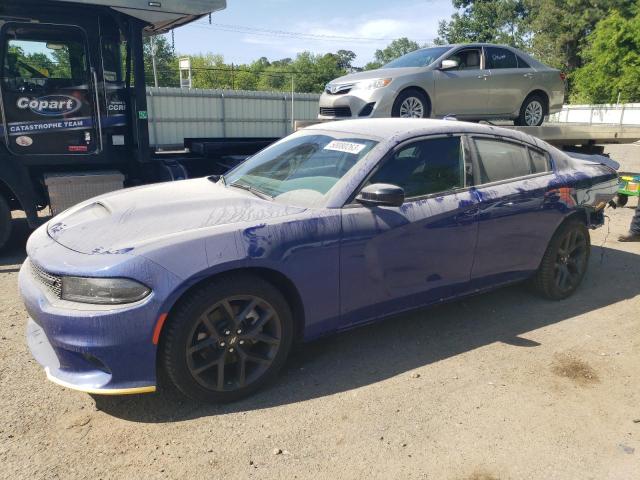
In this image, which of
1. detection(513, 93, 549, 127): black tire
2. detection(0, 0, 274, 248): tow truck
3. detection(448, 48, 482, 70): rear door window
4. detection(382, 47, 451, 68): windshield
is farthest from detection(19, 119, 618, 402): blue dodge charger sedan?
detection(513, 93, 549, 127): black tire

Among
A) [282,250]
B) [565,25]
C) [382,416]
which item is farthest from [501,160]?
[565,25]

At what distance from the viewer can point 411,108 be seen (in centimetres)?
757

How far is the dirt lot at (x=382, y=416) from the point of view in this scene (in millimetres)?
2635

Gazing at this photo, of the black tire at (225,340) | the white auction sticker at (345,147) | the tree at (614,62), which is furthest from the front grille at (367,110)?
the tree at (614,62)

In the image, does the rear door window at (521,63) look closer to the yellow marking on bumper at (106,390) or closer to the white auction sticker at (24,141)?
the white auction sticker at (24,141)

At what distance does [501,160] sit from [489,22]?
6335cm

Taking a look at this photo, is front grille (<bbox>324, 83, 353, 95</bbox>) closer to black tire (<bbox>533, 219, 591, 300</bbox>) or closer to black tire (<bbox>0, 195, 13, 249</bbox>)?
black tire (<bbox>533, 219, 591, 300</bbox>)

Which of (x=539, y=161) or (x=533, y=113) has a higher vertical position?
(x=533, y=113)

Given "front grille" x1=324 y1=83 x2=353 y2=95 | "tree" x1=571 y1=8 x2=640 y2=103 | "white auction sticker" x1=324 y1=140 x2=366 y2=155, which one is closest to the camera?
"white auction sticker" x1=324 y1=140 x2=366 y2=155

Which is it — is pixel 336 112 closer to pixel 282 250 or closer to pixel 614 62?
pixel 282 250

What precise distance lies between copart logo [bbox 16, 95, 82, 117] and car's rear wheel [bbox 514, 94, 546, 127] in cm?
674

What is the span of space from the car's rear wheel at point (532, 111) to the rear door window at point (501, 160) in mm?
4708

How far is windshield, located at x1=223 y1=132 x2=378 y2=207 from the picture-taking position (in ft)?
11.6

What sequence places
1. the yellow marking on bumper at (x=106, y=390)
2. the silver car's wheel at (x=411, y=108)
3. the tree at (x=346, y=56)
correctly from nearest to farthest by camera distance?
the yellow marking on bumper at (x=106, y=390)
the silver car's wheel at (x=411, y=108)
the tree at (x=346, y=56)
